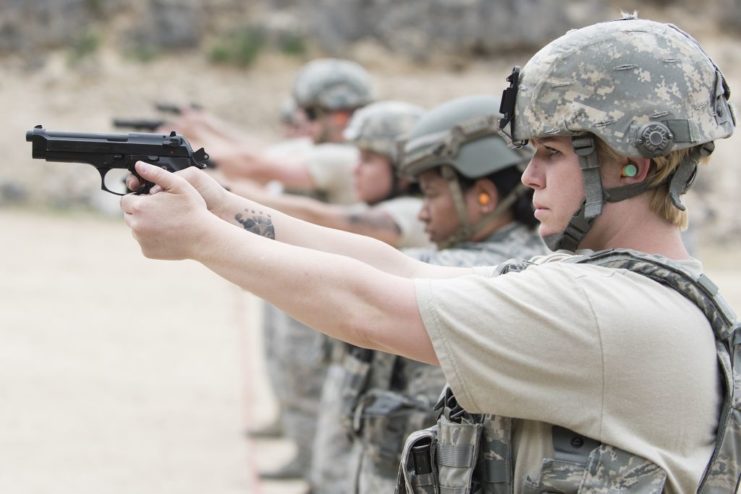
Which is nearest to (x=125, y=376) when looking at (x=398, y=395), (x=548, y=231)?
(x=398, y=395)

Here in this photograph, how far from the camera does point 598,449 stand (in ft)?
7.93

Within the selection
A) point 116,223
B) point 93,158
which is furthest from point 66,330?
point 93,158

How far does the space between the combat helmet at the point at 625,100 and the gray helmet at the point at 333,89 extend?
534cm

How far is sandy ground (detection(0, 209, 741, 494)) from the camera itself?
7918mm

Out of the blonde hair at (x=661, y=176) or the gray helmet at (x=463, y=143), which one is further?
the gray helmet at (x=463, y=143)

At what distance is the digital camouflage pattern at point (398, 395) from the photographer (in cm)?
410

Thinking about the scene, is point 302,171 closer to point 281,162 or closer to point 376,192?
point 281,162

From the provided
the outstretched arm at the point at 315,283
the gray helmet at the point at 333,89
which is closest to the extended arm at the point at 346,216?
the gray helmet at the point at 333,89

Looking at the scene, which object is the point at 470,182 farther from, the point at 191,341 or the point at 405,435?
the point at 191,341

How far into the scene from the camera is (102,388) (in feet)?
33.2

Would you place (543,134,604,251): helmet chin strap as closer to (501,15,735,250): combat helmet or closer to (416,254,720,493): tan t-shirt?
(501,15,735,250): combat helmet

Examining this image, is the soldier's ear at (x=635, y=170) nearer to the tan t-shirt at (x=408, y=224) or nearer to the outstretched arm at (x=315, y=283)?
the outstretched arm at (x=315, y=283)

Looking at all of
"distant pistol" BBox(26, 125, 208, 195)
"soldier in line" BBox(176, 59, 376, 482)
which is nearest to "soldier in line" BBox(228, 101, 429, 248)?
"soldier in line" BBox(176, 59, 376, 482)

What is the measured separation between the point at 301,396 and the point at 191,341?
4.79 m
